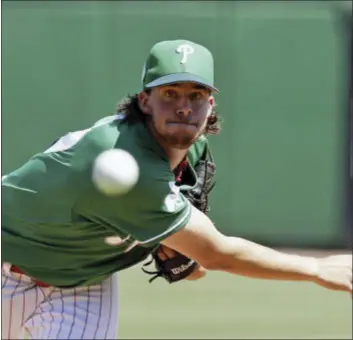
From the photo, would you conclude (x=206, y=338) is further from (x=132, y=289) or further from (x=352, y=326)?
(x=132, y=289)

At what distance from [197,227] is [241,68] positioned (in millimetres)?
8173

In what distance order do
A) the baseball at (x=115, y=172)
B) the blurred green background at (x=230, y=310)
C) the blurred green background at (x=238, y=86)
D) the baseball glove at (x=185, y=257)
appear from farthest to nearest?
the blurred green background at (x=238, y=86), the blurred green background at (x=230, y=310), the baseball glove at (x=185, y=257), the baseball at (x=115, y=172)

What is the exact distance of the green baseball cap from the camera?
3.70 m

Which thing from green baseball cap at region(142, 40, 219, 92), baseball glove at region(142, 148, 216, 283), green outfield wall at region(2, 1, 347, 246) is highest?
green outfield wall at region(2, 1, 347, 246)

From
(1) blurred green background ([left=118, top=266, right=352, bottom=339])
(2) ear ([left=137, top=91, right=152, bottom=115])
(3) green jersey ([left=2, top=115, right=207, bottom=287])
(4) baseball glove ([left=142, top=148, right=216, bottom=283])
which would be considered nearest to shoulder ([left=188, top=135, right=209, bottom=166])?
(4) baseball glove ([left=142, top=148, right=216, bottom=283])

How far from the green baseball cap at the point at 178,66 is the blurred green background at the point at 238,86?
781 cm

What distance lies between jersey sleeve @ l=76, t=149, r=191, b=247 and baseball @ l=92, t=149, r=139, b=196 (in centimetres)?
20

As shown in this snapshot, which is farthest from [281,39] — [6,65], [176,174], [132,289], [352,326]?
[176,174]

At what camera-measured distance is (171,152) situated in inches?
151

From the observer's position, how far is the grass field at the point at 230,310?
692 cm

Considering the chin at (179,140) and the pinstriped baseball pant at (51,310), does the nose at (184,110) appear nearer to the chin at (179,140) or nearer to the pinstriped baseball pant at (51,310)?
the chin at (179,140)

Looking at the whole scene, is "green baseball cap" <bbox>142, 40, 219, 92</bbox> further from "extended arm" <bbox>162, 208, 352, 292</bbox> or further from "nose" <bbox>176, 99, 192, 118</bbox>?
"extended arm" <bbox>162, 208, 352, 292</bbox>

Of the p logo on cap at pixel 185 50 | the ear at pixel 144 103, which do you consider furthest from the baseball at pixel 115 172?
the p logo on cap at pixel 185 50

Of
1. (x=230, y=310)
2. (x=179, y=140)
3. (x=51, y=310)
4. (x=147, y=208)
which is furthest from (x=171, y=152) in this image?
(x=230, y=310)
